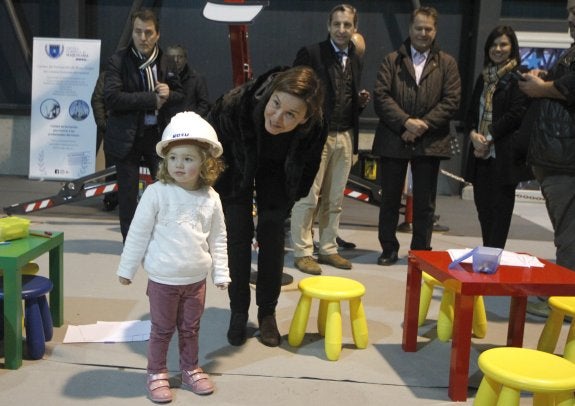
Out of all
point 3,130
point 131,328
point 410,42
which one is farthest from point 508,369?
point 3,130

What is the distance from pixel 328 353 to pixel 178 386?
73 centimetres

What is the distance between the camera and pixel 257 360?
9.71 feet

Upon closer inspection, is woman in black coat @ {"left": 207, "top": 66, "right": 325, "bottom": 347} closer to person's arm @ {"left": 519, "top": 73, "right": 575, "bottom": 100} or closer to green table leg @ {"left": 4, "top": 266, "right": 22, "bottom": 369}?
green table leg @ {"left": 4, "top": 266, "right": 22, "bottom": 369}

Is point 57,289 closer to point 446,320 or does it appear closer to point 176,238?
point 176,238

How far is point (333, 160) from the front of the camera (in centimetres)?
468

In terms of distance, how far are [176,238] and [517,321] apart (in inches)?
64.9

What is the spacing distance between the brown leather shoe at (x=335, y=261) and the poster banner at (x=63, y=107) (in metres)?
4.64

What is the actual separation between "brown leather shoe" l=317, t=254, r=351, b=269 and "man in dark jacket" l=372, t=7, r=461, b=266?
50 centimetres

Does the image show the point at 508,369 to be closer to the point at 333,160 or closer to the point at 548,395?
the point at 548,395

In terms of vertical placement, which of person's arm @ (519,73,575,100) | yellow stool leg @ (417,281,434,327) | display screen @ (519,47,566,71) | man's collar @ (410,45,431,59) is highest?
display screen @ (519,47,566,71)

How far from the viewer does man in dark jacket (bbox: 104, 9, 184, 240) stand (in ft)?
13.9

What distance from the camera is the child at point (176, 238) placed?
250 cm

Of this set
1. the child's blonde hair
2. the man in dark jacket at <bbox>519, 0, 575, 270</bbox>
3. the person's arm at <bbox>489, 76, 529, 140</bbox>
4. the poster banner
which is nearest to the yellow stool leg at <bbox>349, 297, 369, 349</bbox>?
the child's blonde hair

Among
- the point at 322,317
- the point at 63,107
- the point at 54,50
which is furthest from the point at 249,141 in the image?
the point at 54,50
